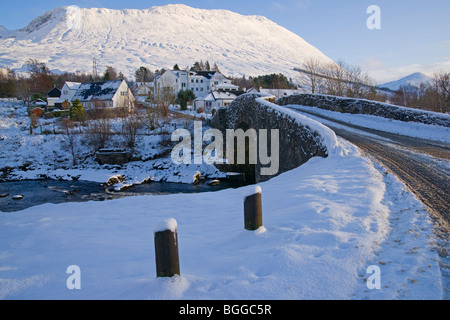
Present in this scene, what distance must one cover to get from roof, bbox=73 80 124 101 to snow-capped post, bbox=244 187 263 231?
5027 centimetres

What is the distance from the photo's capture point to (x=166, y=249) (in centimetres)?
319

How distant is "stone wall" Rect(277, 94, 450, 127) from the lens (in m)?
13.9

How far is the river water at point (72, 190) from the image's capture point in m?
19.7

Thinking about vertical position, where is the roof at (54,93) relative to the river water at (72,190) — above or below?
above

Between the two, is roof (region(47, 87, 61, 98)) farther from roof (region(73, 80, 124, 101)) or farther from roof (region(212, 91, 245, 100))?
roof (region(212, 91, 245, 100))

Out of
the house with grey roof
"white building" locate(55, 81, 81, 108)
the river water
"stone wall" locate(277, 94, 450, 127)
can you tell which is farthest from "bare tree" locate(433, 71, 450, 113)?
"white building" locate(55, 81, 81, 108)

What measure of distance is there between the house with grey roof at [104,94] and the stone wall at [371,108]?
33041mm

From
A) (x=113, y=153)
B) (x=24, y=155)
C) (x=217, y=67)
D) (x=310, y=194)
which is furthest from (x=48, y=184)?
(x=217, y=67)

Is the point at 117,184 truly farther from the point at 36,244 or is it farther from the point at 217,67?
the point at 217,67

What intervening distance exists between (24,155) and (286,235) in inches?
1405

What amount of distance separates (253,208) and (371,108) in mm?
15918
